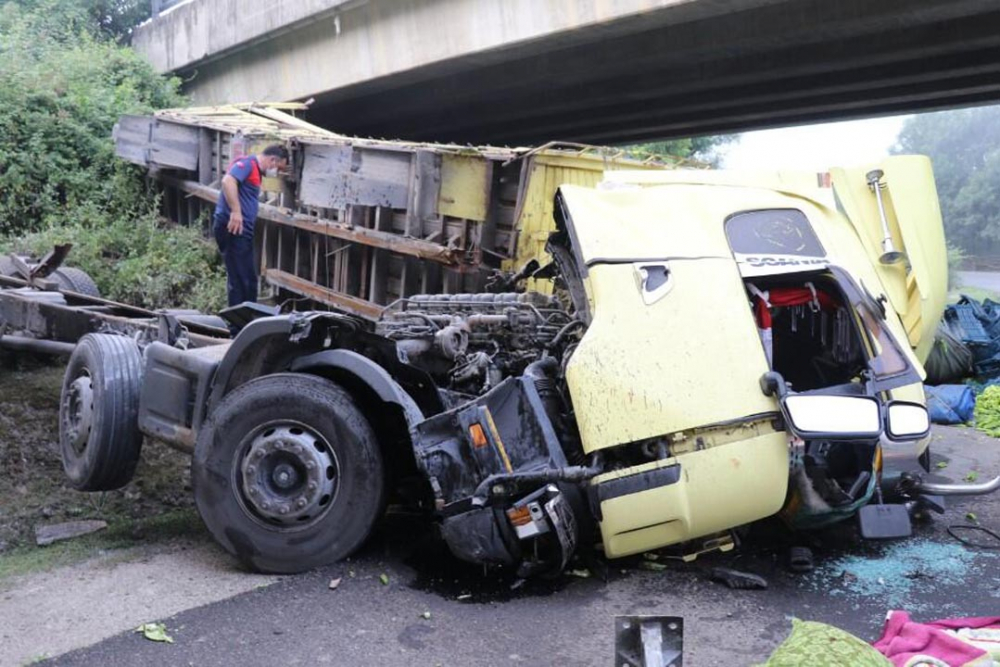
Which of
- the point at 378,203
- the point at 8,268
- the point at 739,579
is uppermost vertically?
the point at 378,203

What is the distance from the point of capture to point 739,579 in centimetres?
423

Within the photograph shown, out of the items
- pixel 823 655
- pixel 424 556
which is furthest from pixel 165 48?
pixel 823 655

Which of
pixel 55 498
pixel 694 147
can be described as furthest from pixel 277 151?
pixel 694 147

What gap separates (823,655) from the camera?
7.41 feet

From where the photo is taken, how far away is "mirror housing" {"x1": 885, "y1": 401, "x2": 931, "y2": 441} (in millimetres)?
3916

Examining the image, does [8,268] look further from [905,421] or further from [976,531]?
[976,531]

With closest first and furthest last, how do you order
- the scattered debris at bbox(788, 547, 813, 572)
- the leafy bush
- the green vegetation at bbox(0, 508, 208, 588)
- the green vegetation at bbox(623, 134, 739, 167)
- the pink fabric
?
the pink fabric, the scattered debris at bbox(788, 547, 813, 572), the green vegetation at bbox(0, 508, 208, 588), the leafy bush, the green vegetation at bbox(623, 134, 739, 167)

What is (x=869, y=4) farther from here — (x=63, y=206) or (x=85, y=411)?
(x=63, y=206)

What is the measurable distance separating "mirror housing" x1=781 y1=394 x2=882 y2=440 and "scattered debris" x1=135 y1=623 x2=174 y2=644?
266cm

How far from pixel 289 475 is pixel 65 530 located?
5.66 ft

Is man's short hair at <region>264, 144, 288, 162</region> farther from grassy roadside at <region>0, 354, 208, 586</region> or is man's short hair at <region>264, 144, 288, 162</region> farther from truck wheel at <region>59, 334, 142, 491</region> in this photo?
truck wheel at <region>59, 334, 142, 491</region>

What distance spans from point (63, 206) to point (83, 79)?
373cm

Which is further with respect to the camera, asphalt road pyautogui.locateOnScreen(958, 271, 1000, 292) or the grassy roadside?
asphalt road pyautogui.locateOnScreen(958, 271, 1000, 292)

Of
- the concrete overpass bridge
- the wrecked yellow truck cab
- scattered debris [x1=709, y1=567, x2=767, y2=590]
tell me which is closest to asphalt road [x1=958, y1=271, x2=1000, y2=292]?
the concrete overpass bridge
